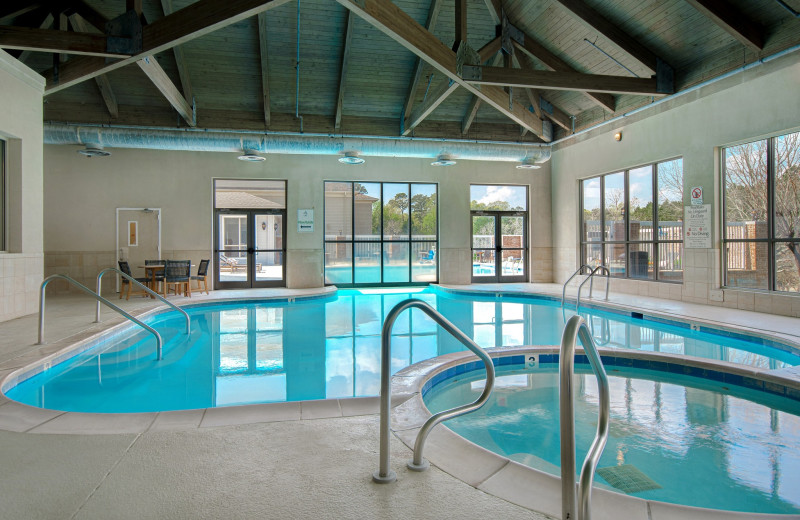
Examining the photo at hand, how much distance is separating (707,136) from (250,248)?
9616 mm

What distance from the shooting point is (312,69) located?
30.9 ft

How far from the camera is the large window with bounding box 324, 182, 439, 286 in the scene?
1172 cm

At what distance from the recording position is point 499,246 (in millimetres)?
12469

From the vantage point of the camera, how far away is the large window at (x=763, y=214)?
6.55 m

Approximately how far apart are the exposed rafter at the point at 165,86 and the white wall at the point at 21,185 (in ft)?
5.19

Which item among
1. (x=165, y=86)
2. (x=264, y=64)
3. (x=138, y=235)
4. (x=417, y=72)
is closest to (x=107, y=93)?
(x=165, y=86)

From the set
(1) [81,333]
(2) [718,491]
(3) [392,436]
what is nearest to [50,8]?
(1) [81,333]

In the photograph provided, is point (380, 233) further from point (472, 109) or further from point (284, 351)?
point (284, 351)

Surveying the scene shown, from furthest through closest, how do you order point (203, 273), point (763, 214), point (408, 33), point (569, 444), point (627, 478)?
point (203, 273)
point (763, 214)
point (408, 33)
point (627, 478)
point (569, 444)

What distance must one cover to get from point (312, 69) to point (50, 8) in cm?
435

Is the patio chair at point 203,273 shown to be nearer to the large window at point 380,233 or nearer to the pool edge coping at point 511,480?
the large window at point 380,233

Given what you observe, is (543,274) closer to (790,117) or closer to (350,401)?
(790,117)

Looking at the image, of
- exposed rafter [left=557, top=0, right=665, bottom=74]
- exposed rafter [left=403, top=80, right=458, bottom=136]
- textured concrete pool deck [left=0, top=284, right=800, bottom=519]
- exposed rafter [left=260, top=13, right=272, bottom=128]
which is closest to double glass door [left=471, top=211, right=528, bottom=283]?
exposed rafter [left=403, top=80, right=458, bottom=136]

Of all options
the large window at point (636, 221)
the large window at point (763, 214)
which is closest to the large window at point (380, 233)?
the large window at point (636, 221)
